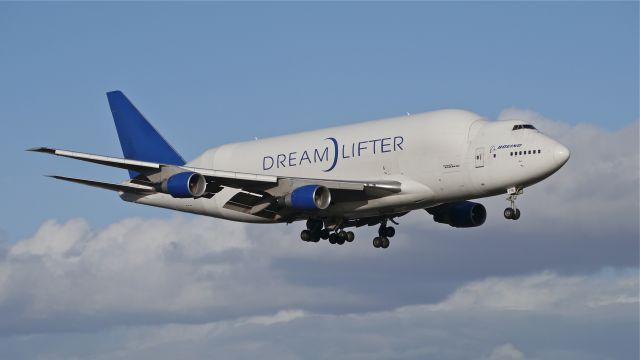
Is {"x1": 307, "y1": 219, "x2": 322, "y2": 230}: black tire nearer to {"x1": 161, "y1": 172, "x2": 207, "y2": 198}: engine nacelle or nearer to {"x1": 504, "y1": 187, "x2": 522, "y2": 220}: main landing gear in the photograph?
{"x1": 161, "y1": 172, "x2": 207, "y2": 198}: engine nacelle

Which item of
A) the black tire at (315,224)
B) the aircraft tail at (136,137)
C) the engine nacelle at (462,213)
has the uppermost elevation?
the aircraft tail at (136,137)

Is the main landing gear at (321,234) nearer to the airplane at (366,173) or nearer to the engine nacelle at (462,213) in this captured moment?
the airplane at (366,173)

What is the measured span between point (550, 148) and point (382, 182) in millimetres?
7905

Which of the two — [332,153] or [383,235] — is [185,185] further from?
[383,235]

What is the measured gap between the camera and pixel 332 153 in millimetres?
65438

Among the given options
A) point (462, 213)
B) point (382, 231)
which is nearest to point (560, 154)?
point (462, 213)

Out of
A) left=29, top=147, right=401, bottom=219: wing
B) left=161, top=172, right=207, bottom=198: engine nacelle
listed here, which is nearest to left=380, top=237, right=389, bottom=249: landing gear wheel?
left=29, top=147, right=401, bottom=219: wing

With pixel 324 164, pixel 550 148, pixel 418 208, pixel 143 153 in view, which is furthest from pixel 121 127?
pixel 550 148

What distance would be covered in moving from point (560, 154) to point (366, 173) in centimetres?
935

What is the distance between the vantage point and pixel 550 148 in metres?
60.0

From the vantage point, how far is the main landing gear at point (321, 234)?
67.5 meters

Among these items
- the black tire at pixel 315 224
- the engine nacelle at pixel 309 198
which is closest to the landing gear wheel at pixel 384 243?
the black tire at pixel 315 224

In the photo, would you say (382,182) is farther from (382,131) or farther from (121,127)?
(121,127)

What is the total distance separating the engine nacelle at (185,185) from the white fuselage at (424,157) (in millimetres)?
6287
